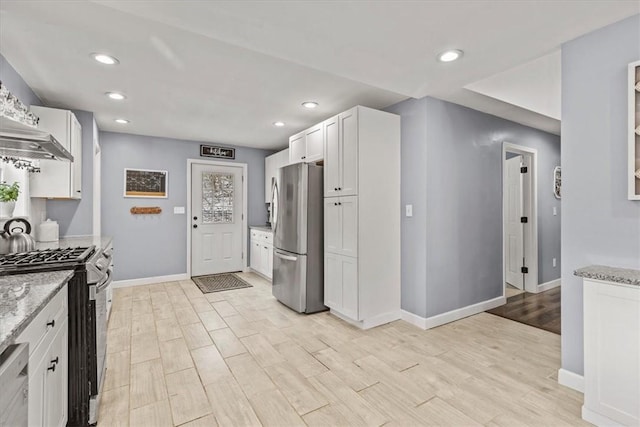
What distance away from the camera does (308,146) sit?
3873 mm

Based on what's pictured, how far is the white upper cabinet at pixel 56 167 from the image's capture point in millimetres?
2979

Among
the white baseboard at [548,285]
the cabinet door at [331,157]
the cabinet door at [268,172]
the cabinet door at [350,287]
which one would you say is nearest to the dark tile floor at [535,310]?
the white baseboard at [548,285]

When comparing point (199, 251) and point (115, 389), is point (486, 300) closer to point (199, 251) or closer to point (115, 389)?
point (115, 389)

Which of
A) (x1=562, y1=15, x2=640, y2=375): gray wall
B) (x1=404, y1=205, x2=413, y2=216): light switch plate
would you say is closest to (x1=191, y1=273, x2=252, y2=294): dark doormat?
(x1=404, y1=205, x2=413, y2=216): light switch plate

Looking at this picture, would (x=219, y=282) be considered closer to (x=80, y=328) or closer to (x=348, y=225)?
(x=348, y=225)

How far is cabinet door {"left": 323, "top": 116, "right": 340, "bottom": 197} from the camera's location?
3.38m

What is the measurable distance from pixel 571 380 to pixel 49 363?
9.86 feet

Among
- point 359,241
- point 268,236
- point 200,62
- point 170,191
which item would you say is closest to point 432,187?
point 359,241

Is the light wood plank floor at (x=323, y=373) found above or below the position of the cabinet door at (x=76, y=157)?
below

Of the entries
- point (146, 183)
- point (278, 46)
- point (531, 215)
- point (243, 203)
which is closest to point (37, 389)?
point (278, 46)

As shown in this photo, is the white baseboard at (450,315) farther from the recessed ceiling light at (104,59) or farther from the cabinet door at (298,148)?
the recessed ceiling light at (104,59)

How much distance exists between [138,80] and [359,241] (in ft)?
8.39

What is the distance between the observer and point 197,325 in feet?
10.6

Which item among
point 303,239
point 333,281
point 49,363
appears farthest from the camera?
point 303,239
